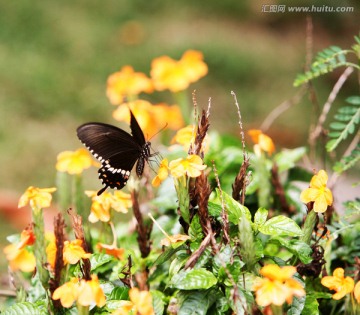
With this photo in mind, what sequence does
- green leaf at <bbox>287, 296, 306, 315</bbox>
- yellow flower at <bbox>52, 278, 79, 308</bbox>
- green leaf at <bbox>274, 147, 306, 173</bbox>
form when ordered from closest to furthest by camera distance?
1. yellow flower at <bbox>52, 278, 79, 308</bbox>
2. green leaf at <bbox>287, 296, 306, 315</bbox>
3. green leaf at <bbox>274, 147, 306, 173</bbox>

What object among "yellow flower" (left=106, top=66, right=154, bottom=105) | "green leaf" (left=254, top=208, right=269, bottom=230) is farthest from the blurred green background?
"green leaf" (left=254, top=208, right=269, bottom=230)

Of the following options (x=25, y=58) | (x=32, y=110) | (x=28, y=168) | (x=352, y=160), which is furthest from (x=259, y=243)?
(x=25, y=58)

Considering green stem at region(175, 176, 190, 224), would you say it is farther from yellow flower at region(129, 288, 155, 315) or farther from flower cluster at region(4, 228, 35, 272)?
flower cluster at region(4, 228, 35, 272)

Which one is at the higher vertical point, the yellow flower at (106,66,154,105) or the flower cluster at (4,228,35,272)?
the yellow flower at (106,66,154,105)

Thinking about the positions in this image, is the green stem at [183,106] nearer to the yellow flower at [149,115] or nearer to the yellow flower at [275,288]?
the yellow flower at [149,115]

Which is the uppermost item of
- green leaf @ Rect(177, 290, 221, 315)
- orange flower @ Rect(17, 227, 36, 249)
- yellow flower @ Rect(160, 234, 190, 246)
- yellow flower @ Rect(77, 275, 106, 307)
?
yellow flower @ Rect(160, 234, 190, 246)

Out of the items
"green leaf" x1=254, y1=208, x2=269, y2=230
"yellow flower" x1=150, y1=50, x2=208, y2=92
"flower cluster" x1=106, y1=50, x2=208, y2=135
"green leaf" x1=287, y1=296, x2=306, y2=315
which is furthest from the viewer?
"yellow flower" x1=150, y1=50, x2=208, y2=92
